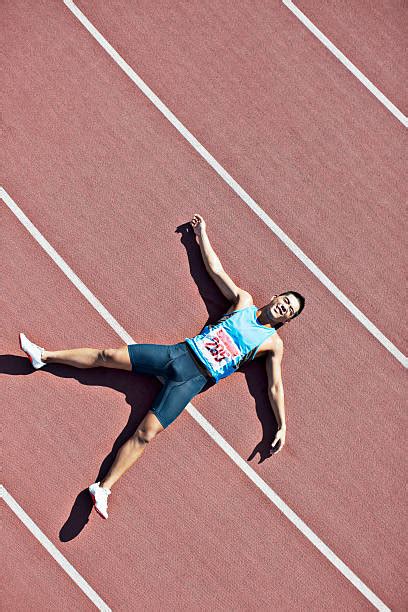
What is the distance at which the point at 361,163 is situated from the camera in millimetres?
5938

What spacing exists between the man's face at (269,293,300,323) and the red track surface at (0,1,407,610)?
436 millimetres

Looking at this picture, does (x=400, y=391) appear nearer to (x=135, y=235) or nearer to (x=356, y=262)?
(x=356, y=262)

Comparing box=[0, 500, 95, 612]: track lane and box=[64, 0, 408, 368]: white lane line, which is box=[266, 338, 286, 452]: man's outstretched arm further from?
box=[0, 500, 95, 612]: track lane

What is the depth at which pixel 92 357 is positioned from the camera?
5.45 meters

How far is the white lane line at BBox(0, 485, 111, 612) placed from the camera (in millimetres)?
5445

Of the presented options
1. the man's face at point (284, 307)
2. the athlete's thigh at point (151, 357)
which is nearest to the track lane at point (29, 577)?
the athlete's thigh at point (151, 357)

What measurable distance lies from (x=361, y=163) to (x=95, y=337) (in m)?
3.48

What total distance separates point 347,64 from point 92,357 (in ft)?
14.1

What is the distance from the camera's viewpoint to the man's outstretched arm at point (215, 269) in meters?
5.57

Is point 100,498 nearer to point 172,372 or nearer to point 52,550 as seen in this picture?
point 52,550

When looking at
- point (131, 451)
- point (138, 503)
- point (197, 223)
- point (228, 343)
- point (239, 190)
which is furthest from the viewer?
point (239, 190)

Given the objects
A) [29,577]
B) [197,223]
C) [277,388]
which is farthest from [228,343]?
[29,577]

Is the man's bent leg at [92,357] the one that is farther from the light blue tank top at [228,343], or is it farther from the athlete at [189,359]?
the light blue tank top at [228,343]

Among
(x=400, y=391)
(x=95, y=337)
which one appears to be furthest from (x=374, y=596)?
(x=95, y=337)
